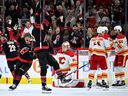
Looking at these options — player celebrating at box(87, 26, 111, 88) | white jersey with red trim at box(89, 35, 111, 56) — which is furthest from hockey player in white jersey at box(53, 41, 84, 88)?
white jersey with red trim at box(89, 35, 111, 56)

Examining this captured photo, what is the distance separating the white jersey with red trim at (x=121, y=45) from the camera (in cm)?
1224

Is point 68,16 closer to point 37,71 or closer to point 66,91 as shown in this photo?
point 37,71

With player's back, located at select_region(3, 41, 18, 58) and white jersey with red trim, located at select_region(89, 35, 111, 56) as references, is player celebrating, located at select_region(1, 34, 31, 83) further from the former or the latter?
white jersey with red trim, located at select_region(89, 35, 111, 56)

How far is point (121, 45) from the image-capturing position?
1227 centimetres

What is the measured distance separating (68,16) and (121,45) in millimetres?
2983

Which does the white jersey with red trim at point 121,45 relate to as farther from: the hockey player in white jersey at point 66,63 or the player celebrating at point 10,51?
the player celebrating at point 10,51

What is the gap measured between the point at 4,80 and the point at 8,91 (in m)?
2.21

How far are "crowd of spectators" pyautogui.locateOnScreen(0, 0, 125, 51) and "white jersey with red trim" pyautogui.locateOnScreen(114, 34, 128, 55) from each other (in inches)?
58.3

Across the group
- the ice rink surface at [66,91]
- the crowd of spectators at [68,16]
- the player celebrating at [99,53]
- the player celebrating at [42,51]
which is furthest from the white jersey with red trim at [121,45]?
the player celebrating at [42,51]

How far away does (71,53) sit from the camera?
1225cm

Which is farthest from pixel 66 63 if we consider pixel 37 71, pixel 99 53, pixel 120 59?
pixel 37 71

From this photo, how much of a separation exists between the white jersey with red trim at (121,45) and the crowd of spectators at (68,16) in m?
1.48

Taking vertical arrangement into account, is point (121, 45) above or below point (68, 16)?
below

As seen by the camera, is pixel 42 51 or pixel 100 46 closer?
pixel 42 51
